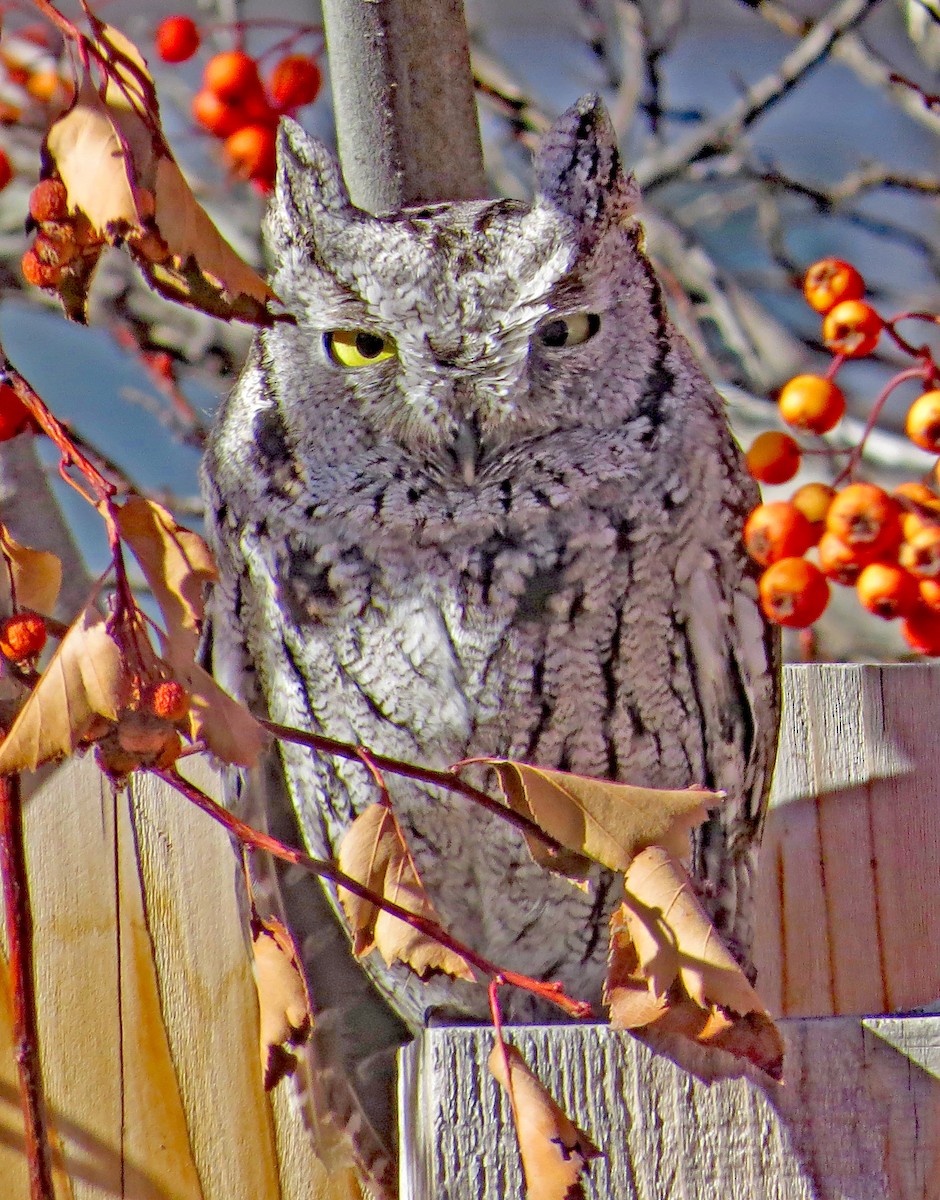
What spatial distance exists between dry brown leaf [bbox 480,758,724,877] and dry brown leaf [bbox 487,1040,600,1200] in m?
0.13

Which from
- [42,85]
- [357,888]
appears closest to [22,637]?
[357,888]

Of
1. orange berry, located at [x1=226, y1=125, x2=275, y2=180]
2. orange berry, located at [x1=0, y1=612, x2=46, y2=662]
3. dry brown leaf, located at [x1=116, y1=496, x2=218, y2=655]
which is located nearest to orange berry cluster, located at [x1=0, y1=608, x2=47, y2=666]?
orange berry, located at [x1=0, y1=612, x2=46, y2=662]

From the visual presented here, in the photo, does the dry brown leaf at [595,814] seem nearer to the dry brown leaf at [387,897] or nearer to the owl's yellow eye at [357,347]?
the dry brown leaf at [387,897]

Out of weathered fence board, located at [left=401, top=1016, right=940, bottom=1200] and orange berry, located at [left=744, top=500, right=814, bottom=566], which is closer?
weathered fence board, located at [left=401, top=1016, right=940, bottom=1200]

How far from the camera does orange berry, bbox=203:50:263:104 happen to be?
1.75m

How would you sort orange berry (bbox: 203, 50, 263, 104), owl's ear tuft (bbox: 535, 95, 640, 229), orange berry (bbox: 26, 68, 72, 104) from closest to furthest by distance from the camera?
owl's ear tuft (bbox: 535, 95, 640, 229) < orange berry (bbox: 203, 50, 263, 104) < orange berry (bbox: 26, 68, 72, 104)

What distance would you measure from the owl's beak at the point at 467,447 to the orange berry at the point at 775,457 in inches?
11.2

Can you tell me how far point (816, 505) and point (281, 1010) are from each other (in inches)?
26.8

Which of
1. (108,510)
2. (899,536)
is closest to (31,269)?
(108,510)

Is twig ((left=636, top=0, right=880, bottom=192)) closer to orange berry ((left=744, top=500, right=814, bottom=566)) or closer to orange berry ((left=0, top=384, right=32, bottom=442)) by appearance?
orange berry ((left=744, top=500, right=814, bottom=566))

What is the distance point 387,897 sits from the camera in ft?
A: 3.09

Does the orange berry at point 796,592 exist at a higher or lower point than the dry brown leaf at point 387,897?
higher

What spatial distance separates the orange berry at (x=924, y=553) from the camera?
1269 millimetres

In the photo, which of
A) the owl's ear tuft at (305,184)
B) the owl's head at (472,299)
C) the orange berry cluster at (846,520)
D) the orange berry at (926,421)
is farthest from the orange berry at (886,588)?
the owl's ear tuft at (305,184)
